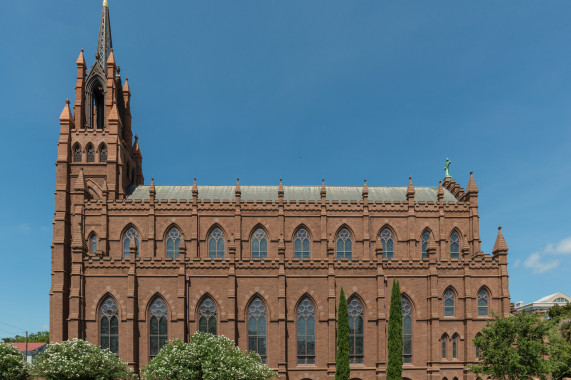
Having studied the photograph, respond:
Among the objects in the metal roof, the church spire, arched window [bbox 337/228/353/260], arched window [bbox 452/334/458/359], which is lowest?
arched window [bbox 452/334/458/359]

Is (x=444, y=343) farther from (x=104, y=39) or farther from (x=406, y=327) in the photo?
(x=104, y=39)

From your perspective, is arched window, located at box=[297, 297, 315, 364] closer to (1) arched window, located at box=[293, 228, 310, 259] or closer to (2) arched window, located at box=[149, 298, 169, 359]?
(1) arched window, located at box=[293, 228, 310, 259]

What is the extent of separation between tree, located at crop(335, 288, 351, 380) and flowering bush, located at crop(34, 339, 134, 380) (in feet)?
52.7

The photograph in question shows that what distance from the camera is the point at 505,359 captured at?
36031 millimetres

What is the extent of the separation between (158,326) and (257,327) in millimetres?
8013

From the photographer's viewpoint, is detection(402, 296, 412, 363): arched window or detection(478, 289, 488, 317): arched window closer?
detection(402, 296, 412, 363): arched window

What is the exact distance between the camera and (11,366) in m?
36.2

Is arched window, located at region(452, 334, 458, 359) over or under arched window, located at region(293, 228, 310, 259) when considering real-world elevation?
under

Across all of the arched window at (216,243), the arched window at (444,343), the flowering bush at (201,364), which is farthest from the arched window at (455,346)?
the arched window at (216,243)

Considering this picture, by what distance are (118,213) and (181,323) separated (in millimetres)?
14295

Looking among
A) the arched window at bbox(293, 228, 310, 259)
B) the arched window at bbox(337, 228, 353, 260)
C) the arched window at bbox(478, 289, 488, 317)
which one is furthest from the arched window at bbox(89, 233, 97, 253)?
the arched window at bbox(478, 289, 488, 317)

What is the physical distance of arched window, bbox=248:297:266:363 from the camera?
41531mm

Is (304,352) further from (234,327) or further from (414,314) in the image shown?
(414,314)

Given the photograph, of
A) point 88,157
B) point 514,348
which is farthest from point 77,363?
point 514,348
